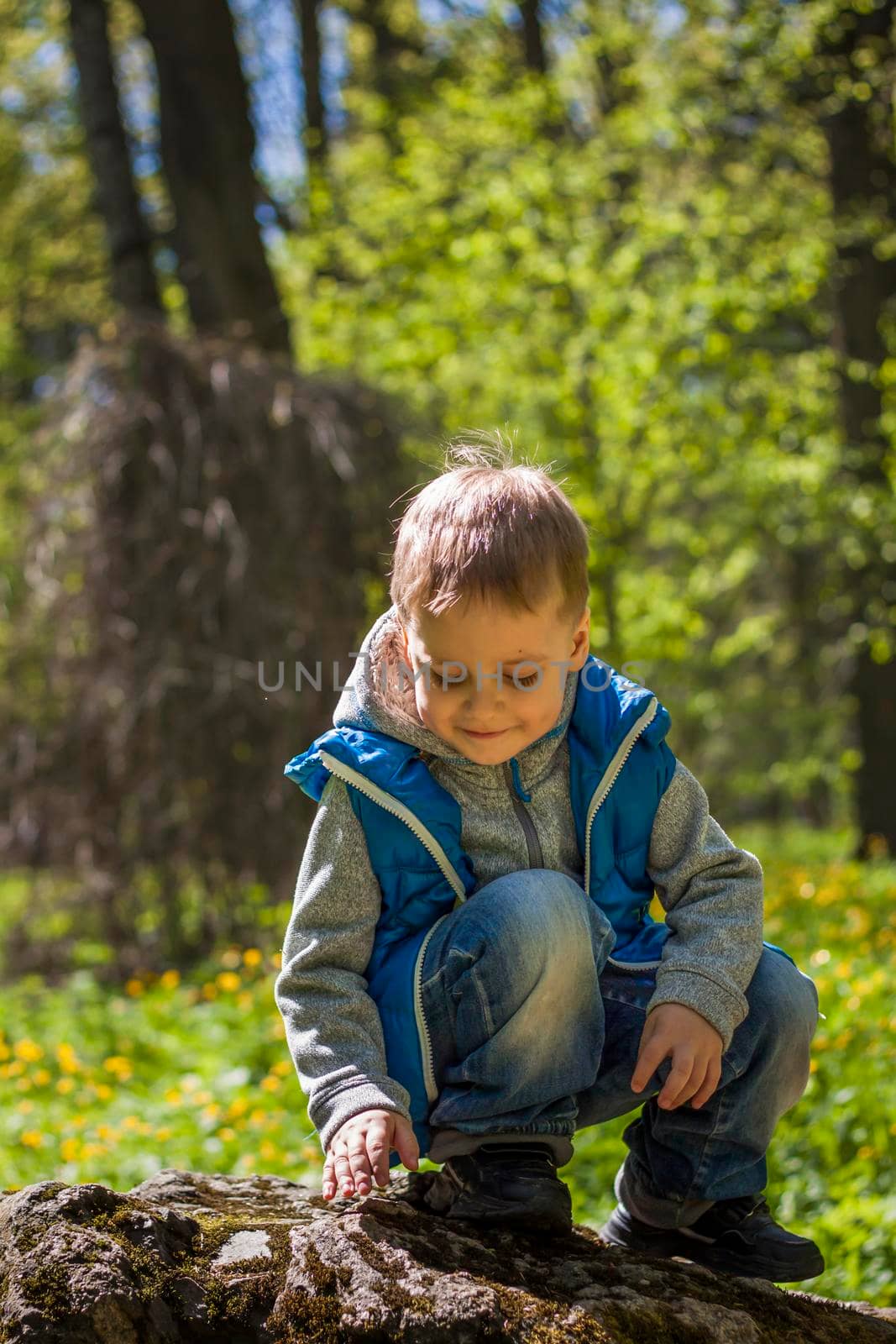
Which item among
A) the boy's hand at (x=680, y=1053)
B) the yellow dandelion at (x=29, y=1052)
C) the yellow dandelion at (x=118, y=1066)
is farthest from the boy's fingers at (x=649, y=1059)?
the yellow dandelion at (x=29, y=1052)

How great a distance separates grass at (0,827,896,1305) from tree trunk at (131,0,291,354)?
3.58 metres

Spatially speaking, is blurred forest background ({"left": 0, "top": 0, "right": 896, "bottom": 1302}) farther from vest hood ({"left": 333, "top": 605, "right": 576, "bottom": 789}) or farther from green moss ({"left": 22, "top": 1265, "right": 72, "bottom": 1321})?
green moss ({"left": 22, "top": 1265, "right": 72, "bottom": 1321})

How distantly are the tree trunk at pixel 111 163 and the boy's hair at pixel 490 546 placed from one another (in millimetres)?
6256

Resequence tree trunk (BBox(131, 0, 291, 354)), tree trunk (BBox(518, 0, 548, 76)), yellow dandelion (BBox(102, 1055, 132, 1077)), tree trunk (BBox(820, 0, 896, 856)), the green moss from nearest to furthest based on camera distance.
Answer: the green moss
yellow dandelion (BBox(102, 1055, 132, 1077))
tree trunk (BBox(131, 0, 291, 354))
tree trunk (BBox(820, 0, 896, 856))
tree trunk (BBox(518, 0, 548, 76))

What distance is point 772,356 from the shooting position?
339 inches

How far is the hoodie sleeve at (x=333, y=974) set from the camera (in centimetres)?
183

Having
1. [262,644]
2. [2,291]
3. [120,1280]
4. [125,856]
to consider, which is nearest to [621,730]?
[120,1280]

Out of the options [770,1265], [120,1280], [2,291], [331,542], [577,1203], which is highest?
[2,291]

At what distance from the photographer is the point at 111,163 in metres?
7.90

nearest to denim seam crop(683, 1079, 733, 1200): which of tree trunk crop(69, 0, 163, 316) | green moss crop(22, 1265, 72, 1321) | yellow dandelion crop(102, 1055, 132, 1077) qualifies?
green moss crop(22, 1265, 72, 1321)

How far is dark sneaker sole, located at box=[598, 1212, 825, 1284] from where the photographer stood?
6.72 ft

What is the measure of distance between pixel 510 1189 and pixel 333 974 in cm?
→ 40

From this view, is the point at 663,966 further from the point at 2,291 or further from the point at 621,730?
the point at 2,291

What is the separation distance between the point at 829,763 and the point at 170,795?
6929 millimetres
